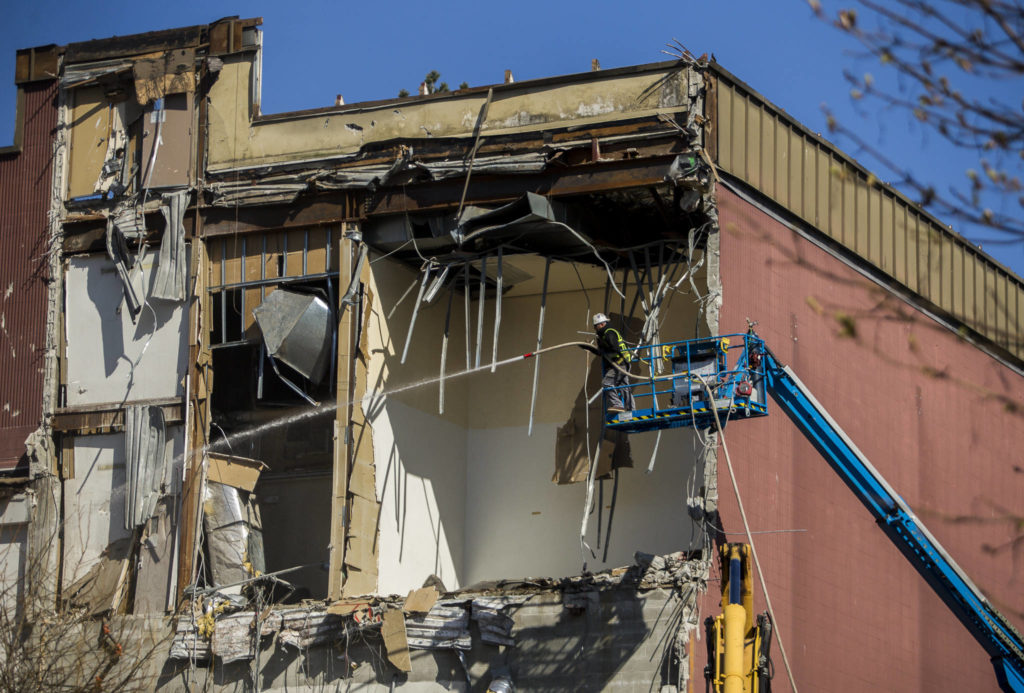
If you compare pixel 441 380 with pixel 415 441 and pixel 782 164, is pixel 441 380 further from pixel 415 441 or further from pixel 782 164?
pixel 782 164

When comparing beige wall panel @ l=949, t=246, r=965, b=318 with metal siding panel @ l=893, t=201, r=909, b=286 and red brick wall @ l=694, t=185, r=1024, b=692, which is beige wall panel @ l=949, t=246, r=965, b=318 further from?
metal siding panel @ l=893, t=201, r=909, b=286

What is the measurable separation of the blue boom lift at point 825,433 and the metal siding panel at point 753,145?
4.48 m

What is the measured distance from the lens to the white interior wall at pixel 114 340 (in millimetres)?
23016

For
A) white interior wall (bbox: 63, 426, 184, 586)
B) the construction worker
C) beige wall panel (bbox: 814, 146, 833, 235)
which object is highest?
beige wall panel (bbox: 814, 146, 833, 235)

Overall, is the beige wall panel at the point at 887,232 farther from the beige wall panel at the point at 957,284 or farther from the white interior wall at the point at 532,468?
the white interior wall at the point at 532,468

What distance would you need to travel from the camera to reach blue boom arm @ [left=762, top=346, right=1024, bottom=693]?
16266 mm

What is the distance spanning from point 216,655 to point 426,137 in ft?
28.8

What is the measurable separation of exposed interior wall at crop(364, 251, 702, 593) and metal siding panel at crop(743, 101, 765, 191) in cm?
211

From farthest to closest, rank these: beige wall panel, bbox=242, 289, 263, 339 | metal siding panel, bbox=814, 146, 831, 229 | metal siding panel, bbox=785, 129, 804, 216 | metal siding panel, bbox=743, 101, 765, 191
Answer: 1. metal siding panel, bbox=814, 146, 831, 229
2. beige wall panel, bbox=242, 289, 263, 339
3. metal siding panel, bbox=785, 129, 804, 216
4. metal siding panel, bbox=743, 101, 765, 191

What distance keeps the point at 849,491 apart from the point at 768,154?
573 cm

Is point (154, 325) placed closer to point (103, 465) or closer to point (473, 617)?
point (103, 465)

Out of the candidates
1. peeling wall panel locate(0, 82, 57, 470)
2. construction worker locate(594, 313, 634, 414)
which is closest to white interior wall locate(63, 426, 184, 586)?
peeling wall panel locate(0, 82, 57, 470)

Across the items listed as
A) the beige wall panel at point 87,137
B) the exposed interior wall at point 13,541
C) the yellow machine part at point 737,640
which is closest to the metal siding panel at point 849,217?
the yellow machine part at point 737,640

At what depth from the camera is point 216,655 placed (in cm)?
2089
